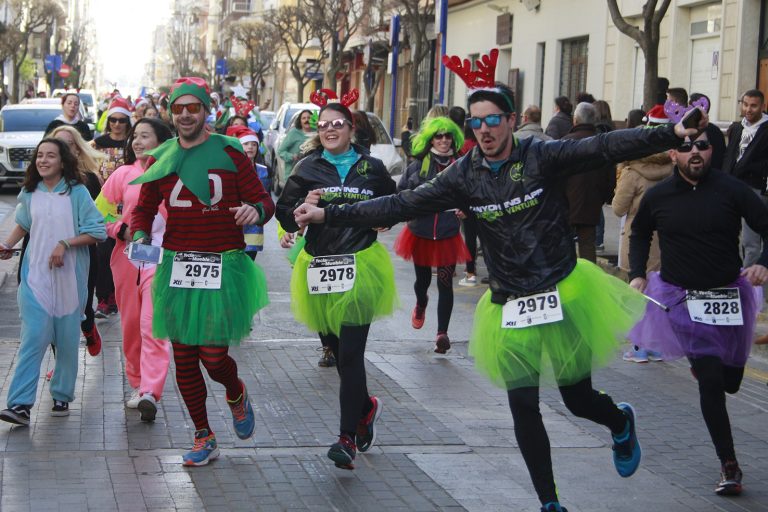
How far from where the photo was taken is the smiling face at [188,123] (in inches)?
263

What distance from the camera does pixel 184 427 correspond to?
296 inches

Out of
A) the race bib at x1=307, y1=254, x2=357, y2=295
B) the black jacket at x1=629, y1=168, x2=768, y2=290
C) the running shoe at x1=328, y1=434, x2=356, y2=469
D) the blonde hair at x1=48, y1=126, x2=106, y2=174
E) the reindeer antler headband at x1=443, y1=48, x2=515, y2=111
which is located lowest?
the running shoe at x1=328, y1=434, x2=356, y2=469

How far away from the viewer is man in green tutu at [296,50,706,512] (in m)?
5.55

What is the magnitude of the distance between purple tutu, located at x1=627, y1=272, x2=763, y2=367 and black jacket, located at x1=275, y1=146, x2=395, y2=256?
164 cm

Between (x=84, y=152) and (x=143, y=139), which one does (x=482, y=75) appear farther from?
(x=84, y=152)

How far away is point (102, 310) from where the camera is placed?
11742mm

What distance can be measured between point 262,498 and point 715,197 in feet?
9.19

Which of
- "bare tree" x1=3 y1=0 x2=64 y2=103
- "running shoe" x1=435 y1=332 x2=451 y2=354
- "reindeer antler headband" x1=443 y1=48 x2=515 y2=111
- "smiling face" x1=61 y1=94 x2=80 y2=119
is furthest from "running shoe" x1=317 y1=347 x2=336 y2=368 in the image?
"bare tree" x1=3 y1=0 x2=64 y2=103

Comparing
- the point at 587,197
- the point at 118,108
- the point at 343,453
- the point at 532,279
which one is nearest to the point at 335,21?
the point at 587,197

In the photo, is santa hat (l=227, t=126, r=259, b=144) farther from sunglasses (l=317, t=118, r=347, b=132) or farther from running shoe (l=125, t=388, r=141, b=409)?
sunglasses (l=317, t=118, r=347, b=132)

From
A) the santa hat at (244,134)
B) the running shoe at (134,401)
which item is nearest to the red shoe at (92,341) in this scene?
the running shoe at (134,401)

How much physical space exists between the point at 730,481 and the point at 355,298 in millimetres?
2188

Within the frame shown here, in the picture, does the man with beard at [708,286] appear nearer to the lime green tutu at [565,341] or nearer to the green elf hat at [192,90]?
the lime green tutu at [565,341]

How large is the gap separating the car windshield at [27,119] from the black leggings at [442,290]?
59.4 ft
